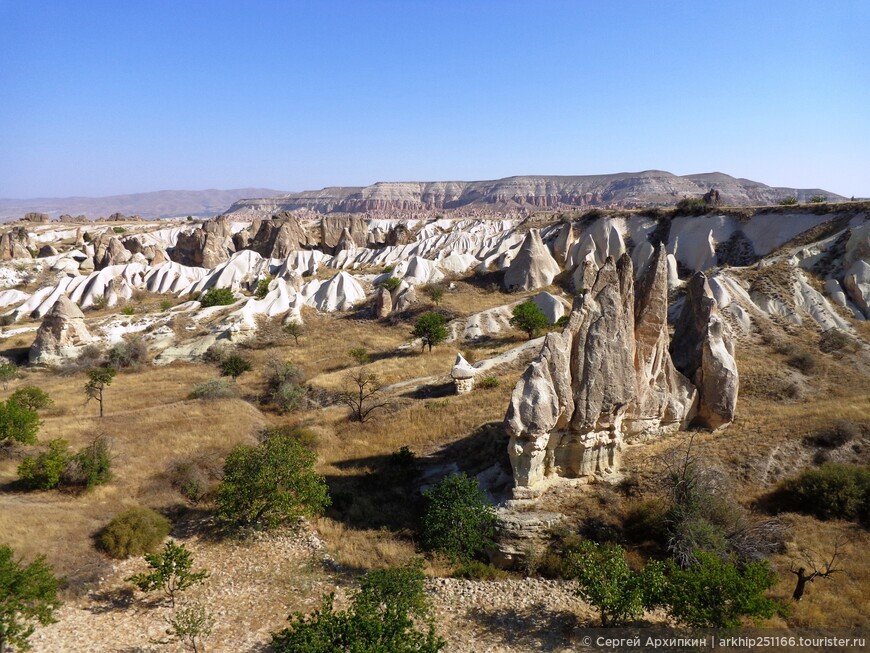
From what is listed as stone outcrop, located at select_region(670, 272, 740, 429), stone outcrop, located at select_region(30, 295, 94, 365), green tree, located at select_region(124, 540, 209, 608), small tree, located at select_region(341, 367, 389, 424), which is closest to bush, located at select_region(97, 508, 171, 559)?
green tree, located at select_region(124, 540, 209, 608)

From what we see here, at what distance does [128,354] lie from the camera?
120ft

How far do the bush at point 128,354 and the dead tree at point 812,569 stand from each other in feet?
128

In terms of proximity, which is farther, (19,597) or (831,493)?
(831,493)

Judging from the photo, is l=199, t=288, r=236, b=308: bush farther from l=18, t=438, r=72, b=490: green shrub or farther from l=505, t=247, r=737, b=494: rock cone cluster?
l=505, t=247, r=737, b=494: rock cone cluster

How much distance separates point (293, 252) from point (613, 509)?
68677mm

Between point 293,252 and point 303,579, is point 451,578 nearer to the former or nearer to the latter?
point 303,579

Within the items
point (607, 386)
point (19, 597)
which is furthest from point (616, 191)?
point (19, 597)

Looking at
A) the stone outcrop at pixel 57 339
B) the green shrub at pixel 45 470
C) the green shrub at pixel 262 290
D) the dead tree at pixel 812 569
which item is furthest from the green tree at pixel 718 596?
the green shrub at pixel 262 290

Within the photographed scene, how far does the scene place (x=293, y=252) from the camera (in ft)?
246

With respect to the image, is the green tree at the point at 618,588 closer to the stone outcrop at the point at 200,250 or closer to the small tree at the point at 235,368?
the small tree at the point at 235,368

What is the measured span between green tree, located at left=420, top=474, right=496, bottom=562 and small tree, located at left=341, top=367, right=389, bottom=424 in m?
10.4

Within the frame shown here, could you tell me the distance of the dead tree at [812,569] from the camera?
10852mm

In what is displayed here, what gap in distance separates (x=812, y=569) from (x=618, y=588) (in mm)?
5188

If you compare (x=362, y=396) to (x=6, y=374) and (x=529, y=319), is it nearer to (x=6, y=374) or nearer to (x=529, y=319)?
(x=529, y=319)
